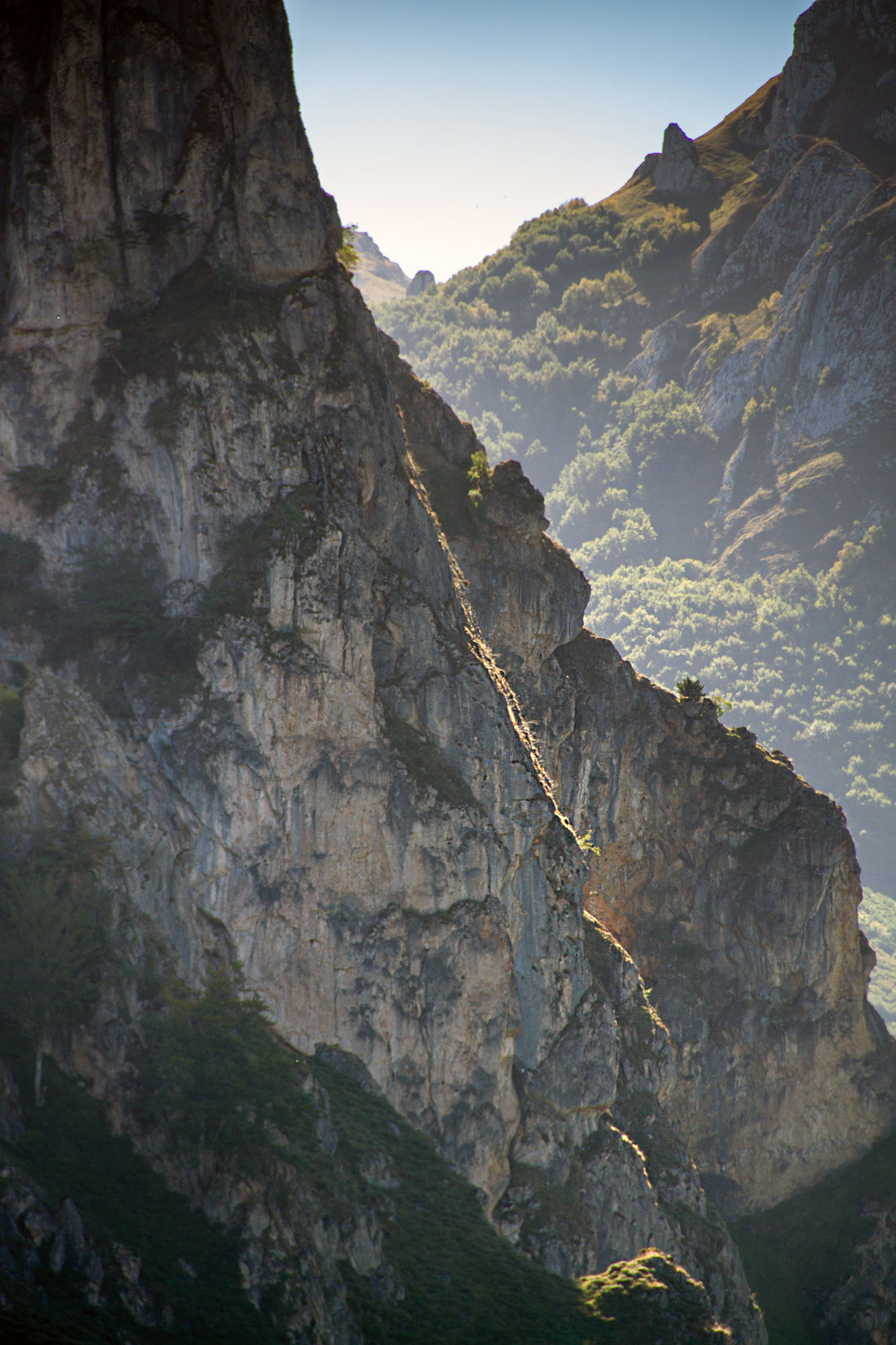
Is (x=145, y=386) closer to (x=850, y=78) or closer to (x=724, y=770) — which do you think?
(x=724, y=770)

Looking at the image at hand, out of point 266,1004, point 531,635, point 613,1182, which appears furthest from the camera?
point 531,635

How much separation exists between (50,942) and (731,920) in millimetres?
40706

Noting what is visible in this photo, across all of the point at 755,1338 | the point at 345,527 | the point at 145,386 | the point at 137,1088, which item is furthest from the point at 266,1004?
the point at 755,1338

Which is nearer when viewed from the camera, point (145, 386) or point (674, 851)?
point (145, 386)

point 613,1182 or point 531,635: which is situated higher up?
point 531,635

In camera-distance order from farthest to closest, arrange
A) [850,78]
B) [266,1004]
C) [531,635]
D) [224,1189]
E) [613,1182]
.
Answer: [850,78] → [531,635] → [613,1182] → [266,1004] → [224,1189]

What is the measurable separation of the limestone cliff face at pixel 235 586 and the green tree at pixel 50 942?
1.16m

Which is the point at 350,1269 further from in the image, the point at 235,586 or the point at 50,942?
the point at 235,586

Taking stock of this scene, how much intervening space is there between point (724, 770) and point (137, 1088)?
1505 inches

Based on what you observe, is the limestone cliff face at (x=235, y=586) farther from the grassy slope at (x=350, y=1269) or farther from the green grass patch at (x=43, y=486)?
the grassy slope at (x=350, y=1269)

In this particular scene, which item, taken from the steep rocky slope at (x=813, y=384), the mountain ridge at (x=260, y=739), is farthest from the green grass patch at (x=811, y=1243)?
the steep rocky slope at (x=813, y=384)

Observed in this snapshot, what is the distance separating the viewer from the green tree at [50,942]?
31.5 meters

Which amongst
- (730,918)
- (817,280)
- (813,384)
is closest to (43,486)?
(730,918)

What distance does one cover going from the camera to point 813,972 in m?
58.3
